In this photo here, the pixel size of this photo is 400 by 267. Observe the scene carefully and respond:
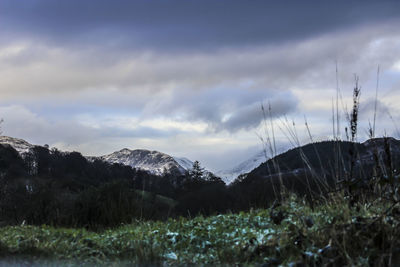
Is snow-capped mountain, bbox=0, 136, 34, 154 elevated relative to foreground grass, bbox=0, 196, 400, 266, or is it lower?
elevated

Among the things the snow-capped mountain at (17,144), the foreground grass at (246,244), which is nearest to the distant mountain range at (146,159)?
the snow-capped mountain at (17,144)

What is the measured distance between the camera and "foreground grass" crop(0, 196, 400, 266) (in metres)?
3.42

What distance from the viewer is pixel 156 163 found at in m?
103

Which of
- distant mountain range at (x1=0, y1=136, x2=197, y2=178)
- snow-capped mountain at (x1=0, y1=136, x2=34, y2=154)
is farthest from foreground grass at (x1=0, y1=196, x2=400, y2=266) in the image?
distant mountain range at (x1=0, y1=136, x2=197, y2=178)

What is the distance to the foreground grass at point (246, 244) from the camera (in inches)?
135

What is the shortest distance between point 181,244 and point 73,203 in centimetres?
574

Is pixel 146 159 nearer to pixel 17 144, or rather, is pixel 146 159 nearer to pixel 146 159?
pixel 146 159

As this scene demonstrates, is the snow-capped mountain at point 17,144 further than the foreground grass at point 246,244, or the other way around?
the snow-capped mountain at point 17,144

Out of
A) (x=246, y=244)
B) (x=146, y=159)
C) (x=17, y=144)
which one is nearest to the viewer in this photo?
(x=246, y=244)

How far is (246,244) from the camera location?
13.4 feet

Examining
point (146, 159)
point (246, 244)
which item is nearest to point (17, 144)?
point (146, 159)

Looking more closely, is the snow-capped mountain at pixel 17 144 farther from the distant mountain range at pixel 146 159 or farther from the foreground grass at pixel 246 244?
the foreground grass at pixel 246 244

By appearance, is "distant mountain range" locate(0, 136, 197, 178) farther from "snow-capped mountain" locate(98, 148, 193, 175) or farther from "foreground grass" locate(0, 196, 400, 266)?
"foreground grass" locate(0, 196, 400, 266)

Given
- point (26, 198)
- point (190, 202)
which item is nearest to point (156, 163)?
point (190, 202)
